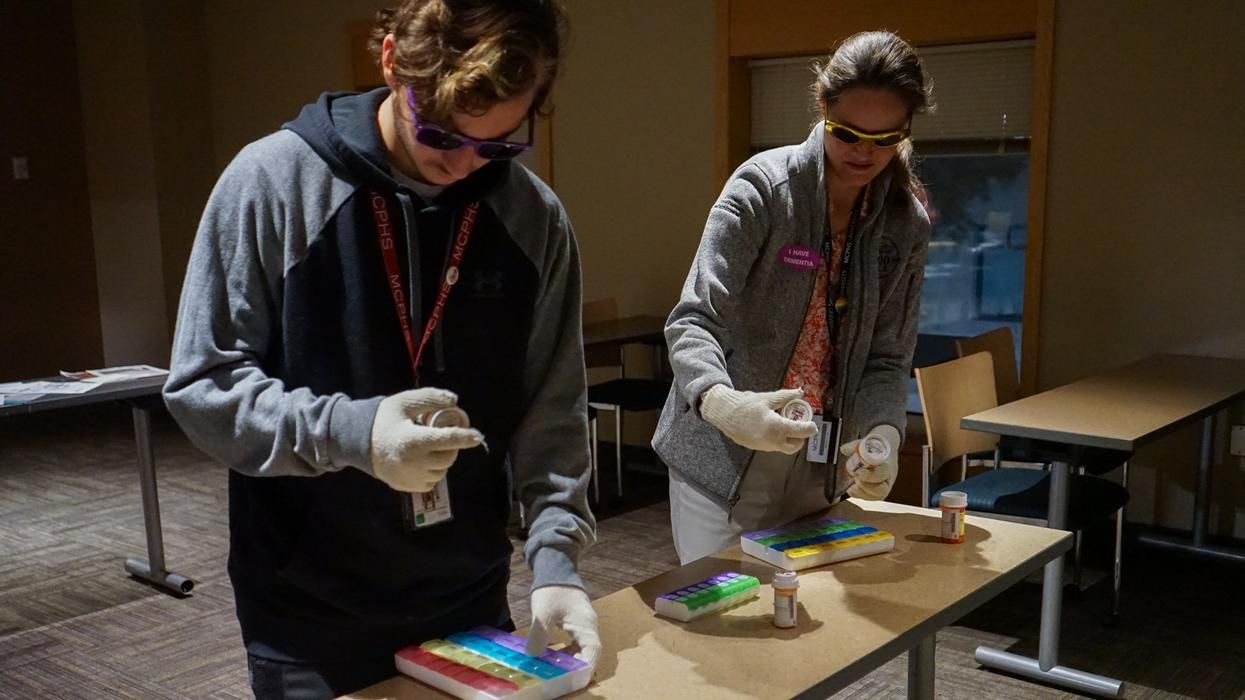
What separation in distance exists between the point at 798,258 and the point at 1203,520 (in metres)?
2.84

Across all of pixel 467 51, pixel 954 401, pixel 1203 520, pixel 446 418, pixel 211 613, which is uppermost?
pixel 467 51

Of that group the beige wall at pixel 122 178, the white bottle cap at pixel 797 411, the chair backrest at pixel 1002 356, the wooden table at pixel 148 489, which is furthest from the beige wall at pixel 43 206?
the white bottle cap at pixel 797 411

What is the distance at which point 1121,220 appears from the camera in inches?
159

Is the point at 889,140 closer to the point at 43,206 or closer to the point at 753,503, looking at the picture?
the point at 753,503

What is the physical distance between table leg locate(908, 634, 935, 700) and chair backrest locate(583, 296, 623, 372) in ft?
9.53

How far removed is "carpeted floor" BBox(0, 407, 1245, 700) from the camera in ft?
9.66

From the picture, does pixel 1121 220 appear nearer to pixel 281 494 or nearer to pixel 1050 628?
pixel 1050 628

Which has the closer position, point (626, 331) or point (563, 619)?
point (563, 619)

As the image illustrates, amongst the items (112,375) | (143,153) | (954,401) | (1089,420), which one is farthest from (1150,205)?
(143,153)

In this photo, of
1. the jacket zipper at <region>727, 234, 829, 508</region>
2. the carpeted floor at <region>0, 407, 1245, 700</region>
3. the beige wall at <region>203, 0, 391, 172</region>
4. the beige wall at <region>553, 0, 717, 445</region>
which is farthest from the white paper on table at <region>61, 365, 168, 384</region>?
the beige wall at <region>203, 0, 391, 172</region>

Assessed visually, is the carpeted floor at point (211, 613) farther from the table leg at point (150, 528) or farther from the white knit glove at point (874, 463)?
the white knit glove at point (874, 463)

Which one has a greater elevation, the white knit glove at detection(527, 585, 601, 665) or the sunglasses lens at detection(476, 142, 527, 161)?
the sunglasses lens at detection(476, 142, 527, 161)

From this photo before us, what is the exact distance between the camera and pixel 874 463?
5.74 feet

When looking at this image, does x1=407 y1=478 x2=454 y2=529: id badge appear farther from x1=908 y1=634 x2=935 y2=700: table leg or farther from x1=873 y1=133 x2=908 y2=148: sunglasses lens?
x1=908 y1=634 x2=935 y2=700: table leg
